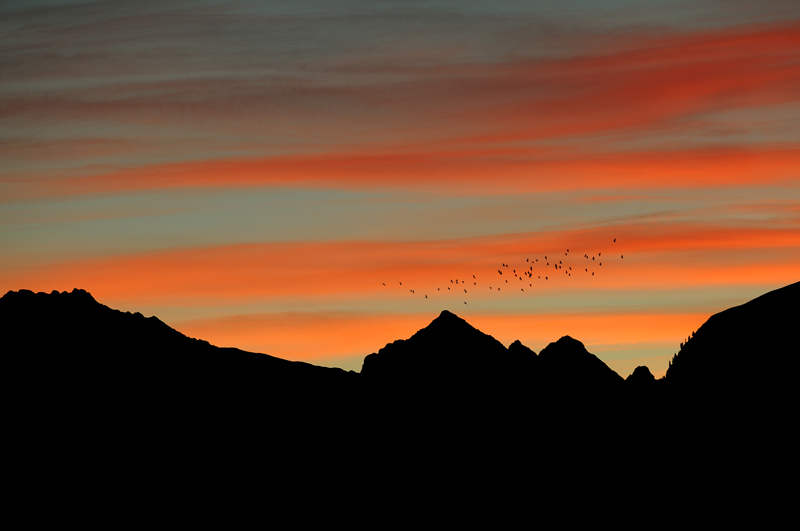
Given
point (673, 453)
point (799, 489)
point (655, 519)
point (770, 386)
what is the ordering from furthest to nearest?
1. point (655, 519)
2. point (673, 453)
3. point (770, 386)
4. point (799, 489)

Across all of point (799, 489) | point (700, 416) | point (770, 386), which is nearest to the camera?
point (799, 489)

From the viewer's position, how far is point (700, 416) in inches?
4990

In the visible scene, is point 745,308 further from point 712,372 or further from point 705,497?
point 705,497

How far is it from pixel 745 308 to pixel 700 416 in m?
17.4

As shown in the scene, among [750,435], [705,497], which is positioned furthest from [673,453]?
[750,435]

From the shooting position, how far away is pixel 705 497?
12950 centimetres

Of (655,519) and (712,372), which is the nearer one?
(712,372)

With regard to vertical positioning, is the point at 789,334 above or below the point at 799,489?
above

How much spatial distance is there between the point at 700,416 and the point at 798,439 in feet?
83.4

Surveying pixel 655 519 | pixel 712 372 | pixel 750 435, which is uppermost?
pixel 712 372

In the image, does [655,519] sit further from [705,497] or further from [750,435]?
[750,435]

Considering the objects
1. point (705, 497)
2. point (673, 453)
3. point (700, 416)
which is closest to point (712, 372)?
point (700, 416)

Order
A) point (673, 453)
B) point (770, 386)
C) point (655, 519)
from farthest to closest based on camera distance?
point (655, 519) < point (673, 453) < point (770, 386)

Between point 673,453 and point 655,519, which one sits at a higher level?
point 673,453
